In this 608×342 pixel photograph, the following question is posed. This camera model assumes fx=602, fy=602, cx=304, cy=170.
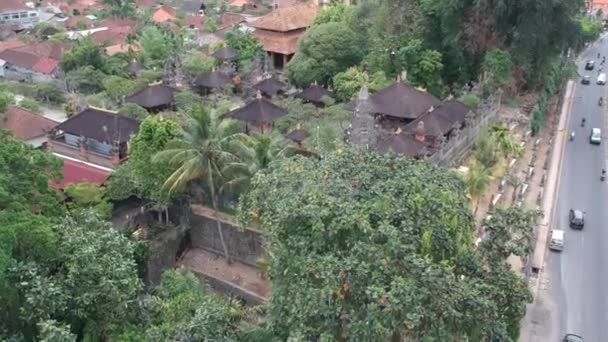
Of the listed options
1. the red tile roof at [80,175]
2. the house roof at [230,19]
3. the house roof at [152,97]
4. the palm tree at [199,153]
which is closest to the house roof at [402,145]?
the palm tree at [199,153]

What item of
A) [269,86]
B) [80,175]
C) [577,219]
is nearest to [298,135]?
[80,175]

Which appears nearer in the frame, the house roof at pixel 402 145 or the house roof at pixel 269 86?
the house roof at pixel 402 145

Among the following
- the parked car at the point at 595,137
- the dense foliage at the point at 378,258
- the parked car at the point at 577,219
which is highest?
the dense foliage at the point at 378,258

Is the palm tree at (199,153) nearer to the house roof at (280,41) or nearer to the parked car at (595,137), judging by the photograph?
the house roof at (280,41)

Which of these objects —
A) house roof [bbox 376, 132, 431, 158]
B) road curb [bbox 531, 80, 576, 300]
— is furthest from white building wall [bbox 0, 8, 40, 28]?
house roof [bbox 376, 132, 431, 158]

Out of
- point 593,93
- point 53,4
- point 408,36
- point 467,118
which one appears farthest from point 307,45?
point 53,4

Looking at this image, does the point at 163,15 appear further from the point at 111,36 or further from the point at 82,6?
the point at 82,6

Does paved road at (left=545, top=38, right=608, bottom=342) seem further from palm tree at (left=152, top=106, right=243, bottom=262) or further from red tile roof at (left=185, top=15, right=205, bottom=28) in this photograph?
red tile roof at (left=185, top=15, right=205, bottom=28)
